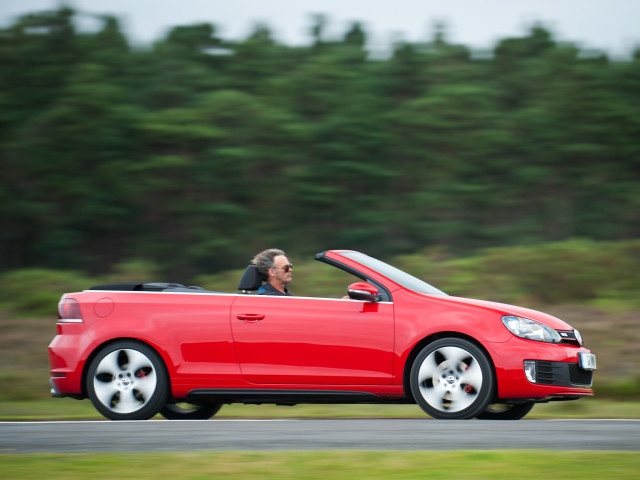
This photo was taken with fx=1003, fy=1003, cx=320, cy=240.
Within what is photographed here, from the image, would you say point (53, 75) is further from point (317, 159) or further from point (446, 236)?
point (446, 236)

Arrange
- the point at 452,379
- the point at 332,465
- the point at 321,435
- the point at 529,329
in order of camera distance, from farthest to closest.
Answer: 1. the point at 529,329
2. the point at 452,379
3. the point at 321,435
4. the point at 332,465

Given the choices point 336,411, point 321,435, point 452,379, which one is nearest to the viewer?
point 321,435

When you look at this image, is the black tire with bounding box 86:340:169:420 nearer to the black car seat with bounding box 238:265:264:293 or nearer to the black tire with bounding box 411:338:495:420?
the black car seat with bounding box 238:265:264:293

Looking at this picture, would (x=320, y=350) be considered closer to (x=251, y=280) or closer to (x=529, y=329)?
(x=251, y=280)

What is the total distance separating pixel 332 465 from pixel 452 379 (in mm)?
2714

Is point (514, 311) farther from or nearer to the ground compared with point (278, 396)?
farther from the ground

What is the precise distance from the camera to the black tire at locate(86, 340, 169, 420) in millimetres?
8117

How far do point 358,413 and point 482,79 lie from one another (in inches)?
966

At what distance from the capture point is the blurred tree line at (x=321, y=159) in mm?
30688

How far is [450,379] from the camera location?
7629 millimetres

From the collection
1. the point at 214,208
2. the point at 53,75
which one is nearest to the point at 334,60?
the point at 214,208

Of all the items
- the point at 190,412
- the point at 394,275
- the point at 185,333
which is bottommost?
the point at 190,412

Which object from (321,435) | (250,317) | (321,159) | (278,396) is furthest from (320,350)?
(321,159)

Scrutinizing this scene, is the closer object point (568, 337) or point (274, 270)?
point (568, 337)
